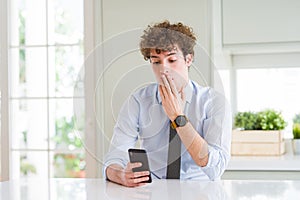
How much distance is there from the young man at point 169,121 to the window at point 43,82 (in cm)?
175

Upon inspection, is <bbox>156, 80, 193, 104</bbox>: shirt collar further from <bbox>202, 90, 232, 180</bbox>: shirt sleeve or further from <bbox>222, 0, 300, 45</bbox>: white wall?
<bbox>222, 0, 300, 45</bbox>: white wall

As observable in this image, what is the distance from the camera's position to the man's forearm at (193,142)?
154cm

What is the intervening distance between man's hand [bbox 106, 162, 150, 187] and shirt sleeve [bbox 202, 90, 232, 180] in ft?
0.74

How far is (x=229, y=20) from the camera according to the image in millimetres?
2812

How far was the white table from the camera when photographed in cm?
129

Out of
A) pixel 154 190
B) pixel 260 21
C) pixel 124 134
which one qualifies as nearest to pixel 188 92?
pixel 124 134

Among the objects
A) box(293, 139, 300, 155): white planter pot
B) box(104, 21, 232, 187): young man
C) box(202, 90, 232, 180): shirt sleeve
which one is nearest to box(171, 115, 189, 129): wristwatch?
box(104, 21, 232, 187): young man

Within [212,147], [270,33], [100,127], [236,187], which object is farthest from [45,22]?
[236,187]

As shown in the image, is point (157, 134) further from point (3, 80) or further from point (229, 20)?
point (3, 80)

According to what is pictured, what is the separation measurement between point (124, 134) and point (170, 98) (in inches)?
7.5

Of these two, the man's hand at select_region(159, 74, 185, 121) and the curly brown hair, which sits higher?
the curly brown hair

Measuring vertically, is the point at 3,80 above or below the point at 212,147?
above

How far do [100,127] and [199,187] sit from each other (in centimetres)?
45

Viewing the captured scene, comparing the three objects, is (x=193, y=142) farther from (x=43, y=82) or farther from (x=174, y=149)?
(x=43, y=82)
